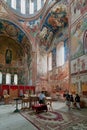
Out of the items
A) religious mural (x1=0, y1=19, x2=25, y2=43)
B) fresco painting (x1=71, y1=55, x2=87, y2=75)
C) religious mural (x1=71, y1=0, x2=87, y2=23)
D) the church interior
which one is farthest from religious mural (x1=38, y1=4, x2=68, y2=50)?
fresco painting (x1=71, y1=55, x2=87, y2=75)

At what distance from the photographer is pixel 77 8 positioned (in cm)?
1255

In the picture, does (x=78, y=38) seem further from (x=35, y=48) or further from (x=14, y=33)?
(x=14, y=33)

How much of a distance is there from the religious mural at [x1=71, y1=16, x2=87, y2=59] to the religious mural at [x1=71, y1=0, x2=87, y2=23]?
61cm

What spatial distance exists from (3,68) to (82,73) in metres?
14.9

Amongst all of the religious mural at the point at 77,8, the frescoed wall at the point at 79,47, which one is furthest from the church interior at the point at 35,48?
the frescoed wall at the point at 79,47

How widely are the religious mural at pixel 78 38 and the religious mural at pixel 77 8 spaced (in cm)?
61

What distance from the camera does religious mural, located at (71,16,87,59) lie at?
11656 mm

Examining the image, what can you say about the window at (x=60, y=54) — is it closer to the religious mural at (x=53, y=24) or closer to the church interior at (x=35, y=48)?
the church interior at (x=35, y=48)

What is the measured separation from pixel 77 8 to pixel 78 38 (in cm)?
238

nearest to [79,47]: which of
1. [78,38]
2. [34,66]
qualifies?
[78,38]

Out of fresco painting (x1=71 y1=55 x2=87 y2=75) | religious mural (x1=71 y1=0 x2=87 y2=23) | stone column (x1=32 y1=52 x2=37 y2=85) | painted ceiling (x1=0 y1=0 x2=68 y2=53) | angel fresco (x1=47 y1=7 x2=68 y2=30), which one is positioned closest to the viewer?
fresco painting (x1=71 y1=55 x2=87 y2=75)

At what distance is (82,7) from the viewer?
1191cm

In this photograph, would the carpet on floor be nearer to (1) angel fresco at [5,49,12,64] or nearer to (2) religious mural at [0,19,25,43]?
(2) religious mural at [0,19,25,43]

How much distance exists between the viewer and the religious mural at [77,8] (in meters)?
11.8
